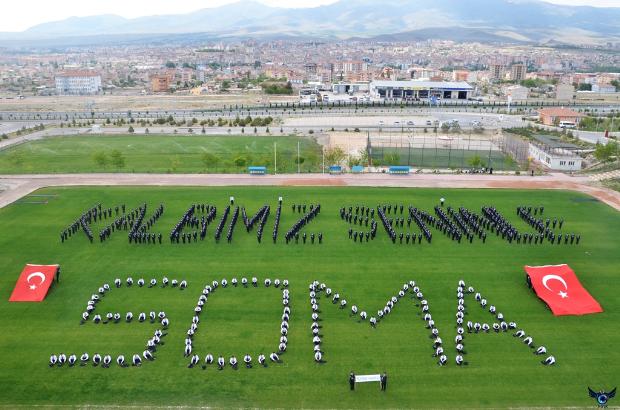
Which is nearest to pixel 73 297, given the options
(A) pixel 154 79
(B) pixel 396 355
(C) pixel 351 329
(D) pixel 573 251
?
(C) pixel 351 329

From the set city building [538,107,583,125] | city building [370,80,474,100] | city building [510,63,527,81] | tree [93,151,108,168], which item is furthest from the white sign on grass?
city building [510,63,527,81]

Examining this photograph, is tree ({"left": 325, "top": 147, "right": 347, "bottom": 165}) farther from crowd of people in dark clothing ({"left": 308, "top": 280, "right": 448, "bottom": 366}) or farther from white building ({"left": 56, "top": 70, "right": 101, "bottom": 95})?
white building ({"left": 56, "top": 70, "right": 101, "bottom": 95})

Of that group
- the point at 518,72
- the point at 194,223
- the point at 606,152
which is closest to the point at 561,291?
the point at 194,223

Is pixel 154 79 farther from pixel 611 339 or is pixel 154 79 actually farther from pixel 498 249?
pixel 611 339

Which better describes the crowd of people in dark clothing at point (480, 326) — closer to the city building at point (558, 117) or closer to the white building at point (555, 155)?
the white building at point (555, 155)

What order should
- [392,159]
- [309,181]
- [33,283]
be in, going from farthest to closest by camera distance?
[392,159]
[309,181]
[33,283]

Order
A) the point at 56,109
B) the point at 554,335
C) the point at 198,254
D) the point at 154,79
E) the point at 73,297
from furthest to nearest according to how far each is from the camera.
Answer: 1. the point at 154,79
2. the point at 56,109
3. the point at 198,254
4. the point at 73,297
5. the point at 554,335

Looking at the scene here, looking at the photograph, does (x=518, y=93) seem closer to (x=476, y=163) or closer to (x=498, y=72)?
(x=498, y=72)
